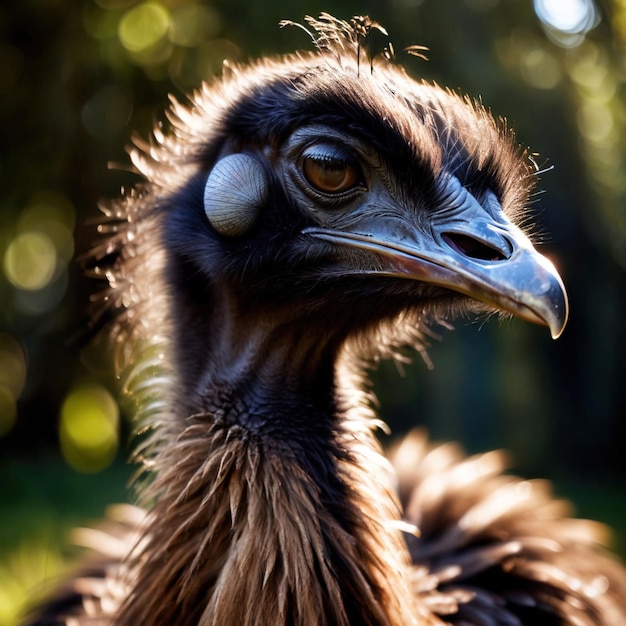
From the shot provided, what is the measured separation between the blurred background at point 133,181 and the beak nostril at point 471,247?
4444mm

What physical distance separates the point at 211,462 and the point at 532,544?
4.84ft

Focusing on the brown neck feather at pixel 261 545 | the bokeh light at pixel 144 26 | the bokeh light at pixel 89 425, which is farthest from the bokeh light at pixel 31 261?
the brown neck feather at pixel 261 545

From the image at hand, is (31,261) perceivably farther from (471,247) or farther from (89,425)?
(471,247)

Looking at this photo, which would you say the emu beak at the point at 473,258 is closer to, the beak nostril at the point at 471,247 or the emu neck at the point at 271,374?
the beak nostril at the point at 471,247

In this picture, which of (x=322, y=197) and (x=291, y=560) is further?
(x=322, y=197)

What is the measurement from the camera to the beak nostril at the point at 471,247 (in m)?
2.49

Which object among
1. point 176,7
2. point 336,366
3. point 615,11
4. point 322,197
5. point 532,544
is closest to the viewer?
point 322,197

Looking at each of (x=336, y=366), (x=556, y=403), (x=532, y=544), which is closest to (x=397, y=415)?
(x=556, y=403)

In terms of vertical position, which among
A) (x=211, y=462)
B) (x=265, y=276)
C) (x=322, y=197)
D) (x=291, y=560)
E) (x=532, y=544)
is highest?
(x=322, y=197)

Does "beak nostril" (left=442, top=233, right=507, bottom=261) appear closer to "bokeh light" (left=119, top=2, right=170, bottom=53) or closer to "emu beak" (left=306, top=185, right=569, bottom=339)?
"emu beak" (left=306, top=185, right=569, bottom=339)

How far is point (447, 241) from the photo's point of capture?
2604mm

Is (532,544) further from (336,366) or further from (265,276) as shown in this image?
(265,276)

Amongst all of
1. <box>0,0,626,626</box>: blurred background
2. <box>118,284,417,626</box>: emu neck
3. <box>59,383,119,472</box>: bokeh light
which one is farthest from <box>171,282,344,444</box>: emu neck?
<box>59,383,119,472</box>: bokeh light

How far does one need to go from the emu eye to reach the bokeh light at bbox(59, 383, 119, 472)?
7.36 m
